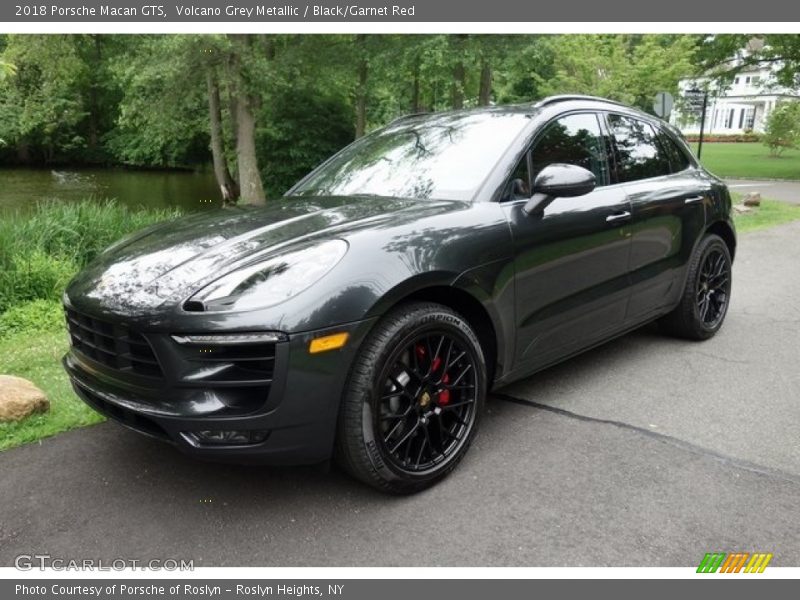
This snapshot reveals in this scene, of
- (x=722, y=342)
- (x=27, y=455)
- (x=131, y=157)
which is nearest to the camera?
(x=27, y=455)

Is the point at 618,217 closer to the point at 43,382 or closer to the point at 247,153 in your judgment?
the point at 43,382

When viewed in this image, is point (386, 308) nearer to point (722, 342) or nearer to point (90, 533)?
point (90, 533)

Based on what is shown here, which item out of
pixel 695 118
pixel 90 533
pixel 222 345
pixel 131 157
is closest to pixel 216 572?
pixel 90 533

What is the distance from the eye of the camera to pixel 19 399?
352 cm

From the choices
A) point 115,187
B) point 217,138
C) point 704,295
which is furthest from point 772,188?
point 115,187

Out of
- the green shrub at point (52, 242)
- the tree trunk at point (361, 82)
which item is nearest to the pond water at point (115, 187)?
the tree trunk at point (361, 82)

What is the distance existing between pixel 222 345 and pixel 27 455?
1.53m

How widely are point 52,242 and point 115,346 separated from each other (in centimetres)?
533

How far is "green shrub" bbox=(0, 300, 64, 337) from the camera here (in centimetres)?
553

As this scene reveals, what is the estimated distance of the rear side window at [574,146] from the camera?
3529 millimetres

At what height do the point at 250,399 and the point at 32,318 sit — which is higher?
the point at 250,399

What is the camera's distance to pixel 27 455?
10.5 feet

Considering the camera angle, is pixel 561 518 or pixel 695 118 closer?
pixel 561 518

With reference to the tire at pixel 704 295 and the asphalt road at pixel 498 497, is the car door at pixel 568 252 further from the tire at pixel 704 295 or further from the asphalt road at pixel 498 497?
the tire at pixel 704 295
